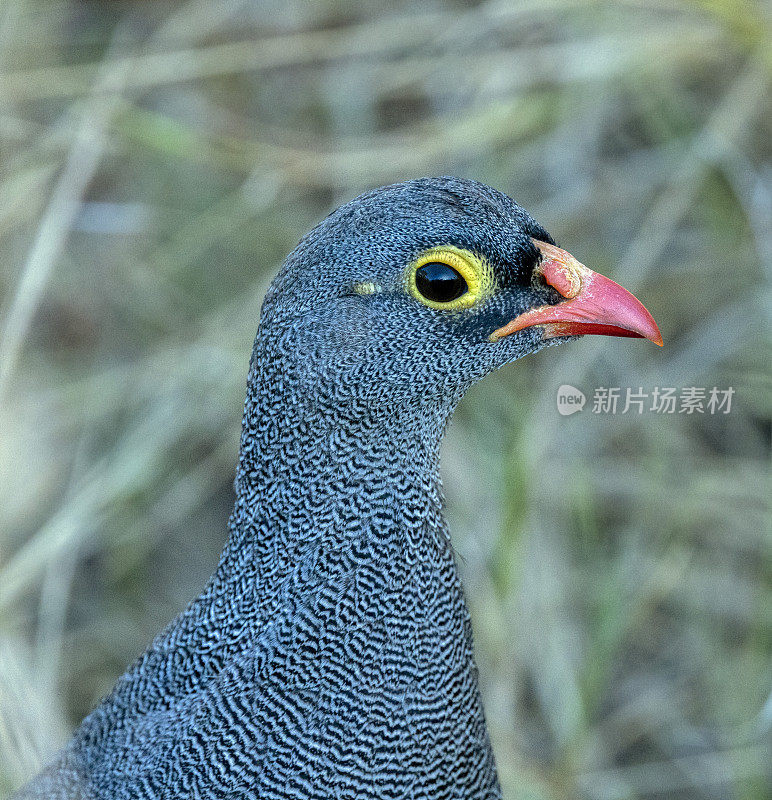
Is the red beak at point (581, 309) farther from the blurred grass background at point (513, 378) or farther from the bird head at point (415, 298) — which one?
the blurred grass background at point (513, 378)

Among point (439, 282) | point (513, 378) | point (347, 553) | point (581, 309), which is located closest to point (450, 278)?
point (439, 282)

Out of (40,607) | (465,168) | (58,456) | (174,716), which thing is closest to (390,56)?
(465,168)

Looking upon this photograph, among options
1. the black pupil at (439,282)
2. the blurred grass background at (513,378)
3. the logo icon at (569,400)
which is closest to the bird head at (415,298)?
the black pupil at (439,282)

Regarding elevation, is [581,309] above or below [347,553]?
above

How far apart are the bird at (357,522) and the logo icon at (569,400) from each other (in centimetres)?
169

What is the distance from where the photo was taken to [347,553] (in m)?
2.00

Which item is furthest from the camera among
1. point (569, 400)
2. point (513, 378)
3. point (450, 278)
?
point (513, 378)

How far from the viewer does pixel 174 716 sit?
202 cm

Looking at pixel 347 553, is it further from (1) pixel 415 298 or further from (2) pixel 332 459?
(1) pixel 415 298

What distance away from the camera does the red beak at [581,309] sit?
2057 millimetres

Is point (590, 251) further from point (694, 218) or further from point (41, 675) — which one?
point (41, 675)

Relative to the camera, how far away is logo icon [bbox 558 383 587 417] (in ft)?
12.4

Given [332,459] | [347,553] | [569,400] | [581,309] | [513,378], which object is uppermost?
[513,378]

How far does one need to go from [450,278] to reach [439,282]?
22mm
